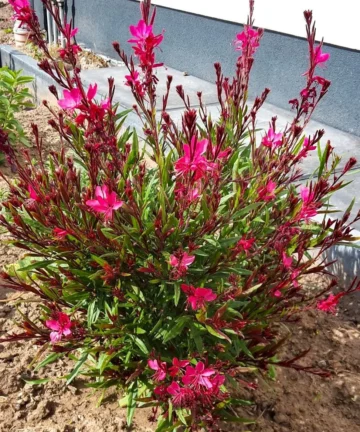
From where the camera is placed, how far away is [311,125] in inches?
199

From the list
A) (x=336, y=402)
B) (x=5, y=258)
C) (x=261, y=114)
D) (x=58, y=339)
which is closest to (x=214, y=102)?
(x=261, y=114)

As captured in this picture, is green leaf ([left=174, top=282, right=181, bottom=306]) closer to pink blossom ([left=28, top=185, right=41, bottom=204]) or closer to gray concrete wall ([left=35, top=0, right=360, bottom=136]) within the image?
pink blossom ([left=28, top=185, right=41, bottom=204])

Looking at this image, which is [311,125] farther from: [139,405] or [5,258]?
[139,405]

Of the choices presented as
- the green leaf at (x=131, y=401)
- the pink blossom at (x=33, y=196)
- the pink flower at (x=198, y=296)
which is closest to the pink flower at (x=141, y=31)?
the pink blossom at (x=33, y=196)

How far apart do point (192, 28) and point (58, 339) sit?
208 inches

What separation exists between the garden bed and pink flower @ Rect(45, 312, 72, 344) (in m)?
0.55

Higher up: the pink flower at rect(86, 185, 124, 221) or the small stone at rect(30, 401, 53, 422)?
the pink flower at rect(86, 185, 124, 221)

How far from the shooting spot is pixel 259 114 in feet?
17.5

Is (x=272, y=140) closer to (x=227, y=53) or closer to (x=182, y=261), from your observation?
(x=182, y=261)

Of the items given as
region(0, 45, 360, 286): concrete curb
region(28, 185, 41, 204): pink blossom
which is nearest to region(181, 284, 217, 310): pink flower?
region(28, 185, 41, 204): pink blossom

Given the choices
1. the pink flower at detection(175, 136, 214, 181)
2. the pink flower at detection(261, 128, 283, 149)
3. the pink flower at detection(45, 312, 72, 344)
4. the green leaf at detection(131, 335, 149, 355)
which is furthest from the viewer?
the pink flower at detection(261, 128, 283, 149)

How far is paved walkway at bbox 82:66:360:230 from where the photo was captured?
3838 millimetres

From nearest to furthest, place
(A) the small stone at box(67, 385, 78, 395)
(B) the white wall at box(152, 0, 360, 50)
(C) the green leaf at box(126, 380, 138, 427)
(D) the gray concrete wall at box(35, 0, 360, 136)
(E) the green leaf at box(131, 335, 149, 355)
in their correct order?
(E) the green leaf at box(131, 335, 149, 355) < (C) the green leaf at box(126, 380, 138, 427) < (A) the small stone at box(67, 385, 78, 395) < (B) the white wall at box(152, 0, 360, 50) < (D) the gray concrete wall at box(35, 0, 360, 136)

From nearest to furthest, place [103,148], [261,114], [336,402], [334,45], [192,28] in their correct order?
[103,148]
[336,402]
[334,45]
[261,114]
[192,28]
